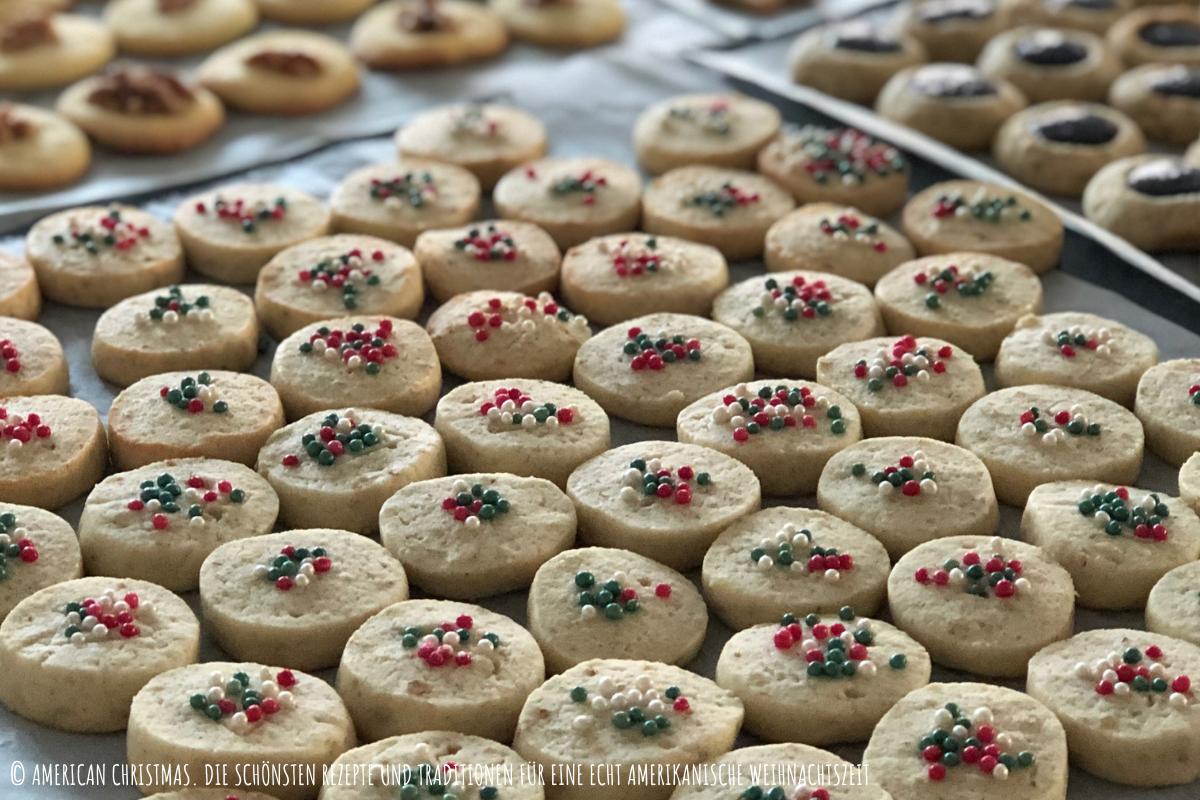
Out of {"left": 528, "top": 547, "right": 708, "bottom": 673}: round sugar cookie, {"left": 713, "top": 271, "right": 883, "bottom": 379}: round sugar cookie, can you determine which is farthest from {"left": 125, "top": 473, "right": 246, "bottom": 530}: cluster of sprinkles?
{"left": 713, "top": 271, "right": 883, "bottom": 379}: round sugar cookie

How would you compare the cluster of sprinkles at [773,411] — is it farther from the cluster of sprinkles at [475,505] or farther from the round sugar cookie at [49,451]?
the round sugar cookie at [49,451]

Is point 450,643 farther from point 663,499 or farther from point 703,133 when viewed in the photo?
point 703,133

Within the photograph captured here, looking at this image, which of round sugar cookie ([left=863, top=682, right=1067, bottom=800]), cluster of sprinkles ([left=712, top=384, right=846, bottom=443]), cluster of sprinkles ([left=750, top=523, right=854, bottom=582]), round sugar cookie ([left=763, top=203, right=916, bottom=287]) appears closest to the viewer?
round sugar cookie ([left=863, top=682, right=1067, bottom=800])

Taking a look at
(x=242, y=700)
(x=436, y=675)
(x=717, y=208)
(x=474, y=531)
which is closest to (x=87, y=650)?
(x=242, y=700)

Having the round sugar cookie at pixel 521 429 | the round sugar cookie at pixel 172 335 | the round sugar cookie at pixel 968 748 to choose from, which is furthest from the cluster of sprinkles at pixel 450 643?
the round sugar cookie at pixel 172 335

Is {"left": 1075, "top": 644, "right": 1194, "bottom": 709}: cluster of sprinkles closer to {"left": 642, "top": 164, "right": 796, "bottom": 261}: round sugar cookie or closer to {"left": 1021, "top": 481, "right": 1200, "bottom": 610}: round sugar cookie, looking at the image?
{"left": 1021, "top": 481, "right": 1200, "bottom": 610}: round sugar cookie

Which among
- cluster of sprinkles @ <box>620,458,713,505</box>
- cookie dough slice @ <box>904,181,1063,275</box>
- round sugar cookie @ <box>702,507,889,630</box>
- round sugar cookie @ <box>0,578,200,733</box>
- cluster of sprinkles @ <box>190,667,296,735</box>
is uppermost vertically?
cookie dough slice @ <box>904,181,1063,275</box>

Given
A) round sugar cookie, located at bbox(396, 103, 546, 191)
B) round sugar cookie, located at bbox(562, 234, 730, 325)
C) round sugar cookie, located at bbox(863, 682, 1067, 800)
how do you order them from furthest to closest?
1. round sugar cookie, located at bbox(396, 103, 546, 191)
2. round sugar cookie, located at bbox(562, 234, 730, 325)
3. round sugar cookie, located at bbox(863, 682, 1067, 800)
